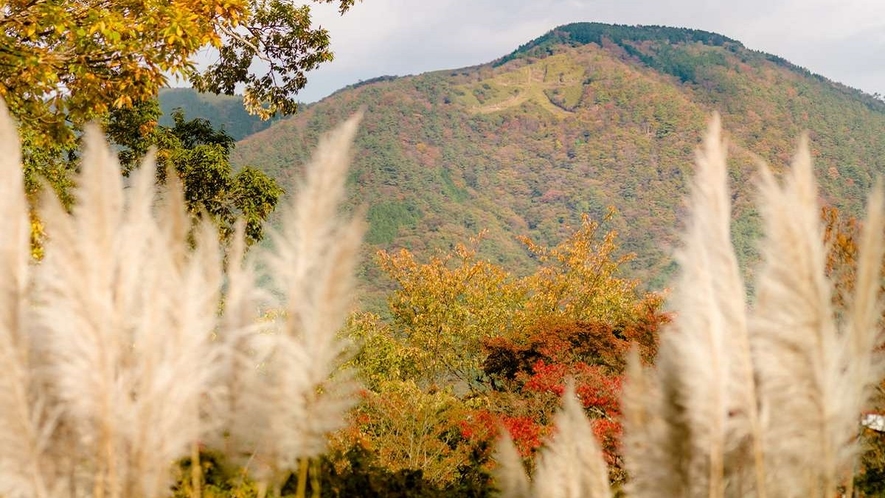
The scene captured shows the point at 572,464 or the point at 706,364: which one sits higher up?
the point at 706,364

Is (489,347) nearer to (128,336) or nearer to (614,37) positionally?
(128,336)

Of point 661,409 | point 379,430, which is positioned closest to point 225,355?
point 661,409

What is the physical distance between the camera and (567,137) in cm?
14050

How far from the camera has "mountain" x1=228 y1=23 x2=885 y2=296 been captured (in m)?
105

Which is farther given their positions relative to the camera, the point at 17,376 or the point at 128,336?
the point at 128,336

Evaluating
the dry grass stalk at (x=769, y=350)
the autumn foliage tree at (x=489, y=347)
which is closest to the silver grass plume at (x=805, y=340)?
the dry grass stalk at (x=769, y=350)

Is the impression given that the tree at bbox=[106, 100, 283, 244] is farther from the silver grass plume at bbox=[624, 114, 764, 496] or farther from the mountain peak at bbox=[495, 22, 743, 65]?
the mountain peak at bbox=[495, 22, 743, 65]

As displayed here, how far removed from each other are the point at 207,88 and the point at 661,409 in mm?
8839

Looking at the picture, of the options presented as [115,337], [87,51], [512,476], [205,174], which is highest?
[205,174]

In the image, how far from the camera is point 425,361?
21281 millimetres

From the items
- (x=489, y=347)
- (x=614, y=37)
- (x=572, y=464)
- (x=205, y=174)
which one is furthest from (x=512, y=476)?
(x=614, y=37)

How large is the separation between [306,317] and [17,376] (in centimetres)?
48

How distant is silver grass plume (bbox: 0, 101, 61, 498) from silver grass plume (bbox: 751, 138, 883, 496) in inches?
51.6

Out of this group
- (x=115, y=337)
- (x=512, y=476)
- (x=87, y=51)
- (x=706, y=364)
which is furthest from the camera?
(x=87, y=51)
